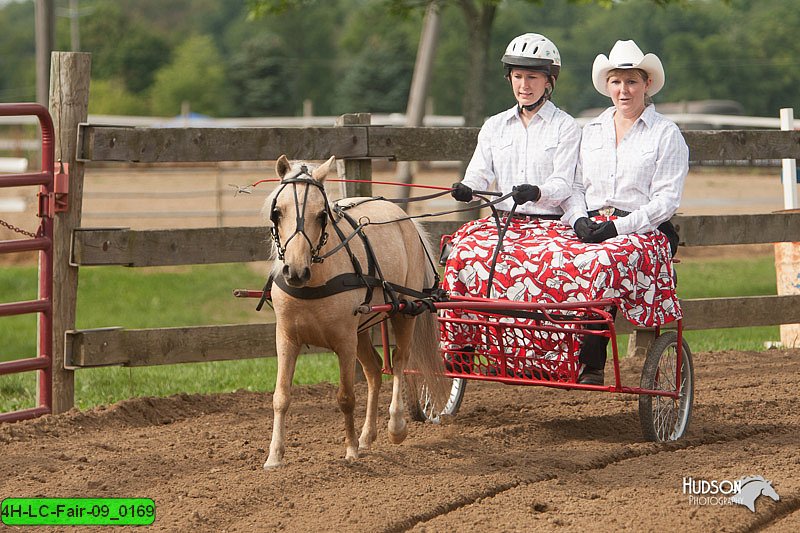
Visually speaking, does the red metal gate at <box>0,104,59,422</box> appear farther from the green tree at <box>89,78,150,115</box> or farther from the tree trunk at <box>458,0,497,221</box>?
the green tree at <box>89,78,150,115</box>

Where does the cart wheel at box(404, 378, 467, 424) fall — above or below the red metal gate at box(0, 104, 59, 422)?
below

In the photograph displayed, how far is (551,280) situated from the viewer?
569 cm

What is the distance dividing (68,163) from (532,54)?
2781 millimetres

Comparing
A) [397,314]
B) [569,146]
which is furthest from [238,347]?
[569,146]

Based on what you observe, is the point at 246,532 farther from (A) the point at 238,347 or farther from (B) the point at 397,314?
(A) the point at 238,347

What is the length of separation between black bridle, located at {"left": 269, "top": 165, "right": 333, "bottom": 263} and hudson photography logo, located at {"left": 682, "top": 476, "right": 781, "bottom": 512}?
189 centimetres

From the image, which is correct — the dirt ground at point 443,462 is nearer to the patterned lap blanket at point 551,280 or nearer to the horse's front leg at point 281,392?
the horse's front leg at point 281,392

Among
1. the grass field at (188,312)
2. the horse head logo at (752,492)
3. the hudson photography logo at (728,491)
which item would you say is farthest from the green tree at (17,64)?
the horse head logo at (752,492)

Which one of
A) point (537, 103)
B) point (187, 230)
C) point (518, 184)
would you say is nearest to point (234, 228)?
point (187, 230)

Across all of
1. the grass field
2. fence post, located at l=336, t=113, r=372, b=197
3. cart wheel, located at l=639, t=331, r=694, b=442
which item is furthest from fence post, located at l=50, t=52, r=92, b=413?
cart wheel, located at l=639, t=331, r=694, b=442

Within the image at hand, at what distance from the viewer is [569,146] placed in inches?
238

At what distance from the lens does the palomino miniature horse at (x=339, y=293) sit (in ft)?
15.8

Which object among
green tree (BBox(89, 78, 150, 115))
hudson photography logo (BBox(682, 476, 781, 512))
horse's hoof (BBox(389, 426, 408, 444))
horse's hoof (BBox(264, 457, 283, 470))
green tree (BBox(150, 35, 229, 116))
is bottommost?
hudson photography logo (BBox(682, 476, 781, 512))

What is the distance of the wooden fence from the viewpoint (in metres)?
6.56
